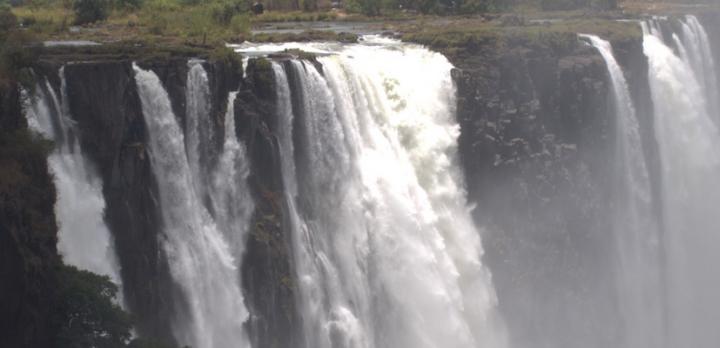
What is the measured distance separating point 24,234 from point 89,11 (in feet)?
65.1

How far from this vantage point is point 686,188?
4525 cm

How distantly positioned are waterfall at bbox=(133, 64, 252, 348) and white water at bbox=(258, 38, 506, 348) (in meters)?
1.52

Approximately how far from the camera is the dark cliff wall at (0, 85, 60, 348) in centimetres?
2152

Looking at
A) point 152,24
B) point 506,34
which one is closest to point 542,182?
point 506,34

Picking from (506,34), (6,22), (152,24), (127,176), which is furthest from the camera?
(152,24)

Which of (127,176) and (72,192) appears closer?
(72,192)

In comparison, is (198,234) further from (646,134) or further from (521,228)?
(646,134)

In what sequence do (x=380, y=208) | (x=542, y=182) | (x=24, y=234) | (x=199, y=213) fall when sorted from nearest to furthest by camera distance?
(x=24, y=234), (x=199, y=213), (x=380, y=208), (x=542, y=182)

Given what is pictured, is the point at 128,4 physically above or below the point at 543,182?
above

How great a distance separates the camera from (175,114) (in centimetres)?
2720

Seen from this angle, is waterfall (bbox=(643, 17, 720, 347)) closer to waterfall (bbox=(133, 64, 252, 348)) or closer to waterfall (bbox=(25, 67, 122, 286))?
waterfall (bbox=(133, 64, 252, 348))

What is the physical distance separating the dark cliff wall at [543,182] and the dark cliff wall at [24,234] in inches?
554

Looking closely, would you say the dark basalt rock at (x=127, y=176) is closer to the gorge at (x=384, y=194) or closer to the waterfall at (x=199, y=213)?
the gorge at (x=384, y=194)

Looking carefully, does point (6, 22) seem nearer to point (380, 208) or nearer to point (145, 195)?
point (145, 195)
